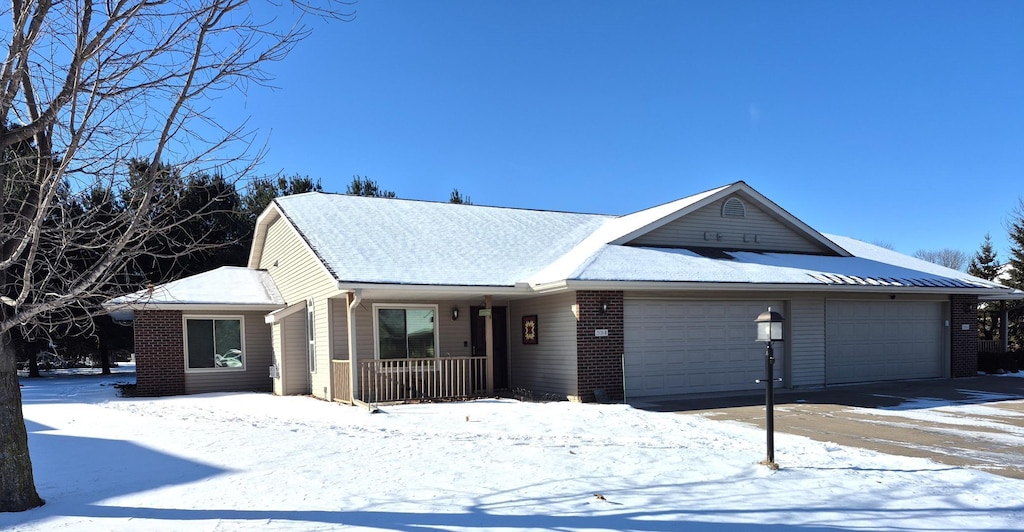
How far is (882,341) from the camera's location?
55.6ft

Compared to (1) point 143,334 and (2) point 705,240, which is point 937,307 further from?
(1) point 143,334

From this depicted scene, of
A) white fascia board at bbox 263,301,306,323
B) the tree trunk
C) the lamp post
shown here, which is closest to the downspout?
white fascia board at bbox 263,301,306,323

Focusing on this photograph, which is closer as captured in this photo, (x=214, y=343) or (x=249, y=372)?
(x=214, y=343)

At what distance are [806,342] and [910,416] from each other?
4.45 m

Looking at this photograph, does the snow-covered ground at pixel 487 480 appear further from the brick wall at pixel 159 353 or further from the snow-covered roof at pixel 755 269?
the brick wall at pixel 159 353

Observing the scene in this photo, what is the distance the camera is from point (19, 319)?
229 inches

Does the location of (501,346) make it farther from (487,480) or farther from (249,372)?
(487,480)

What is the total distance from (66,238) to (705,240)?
13.7 metres

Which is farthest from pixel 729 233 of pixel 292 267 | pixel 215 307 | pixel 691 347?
pixel 215 307

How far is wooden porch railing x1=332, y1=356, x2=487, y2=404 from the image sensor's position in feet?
45.6

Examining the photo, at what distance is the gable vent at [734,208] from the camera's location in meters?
16.9

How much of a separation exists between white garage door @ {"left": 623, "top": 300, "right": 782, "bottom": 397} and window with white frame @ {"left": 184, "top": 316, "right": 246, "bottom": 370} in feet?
32.8

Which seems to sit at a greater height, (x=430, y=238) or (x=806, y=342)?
(x=430, y=238)

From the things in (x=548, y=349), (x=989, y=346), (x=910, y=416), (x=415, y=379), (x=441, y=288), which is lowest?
(x=989, y=346)
